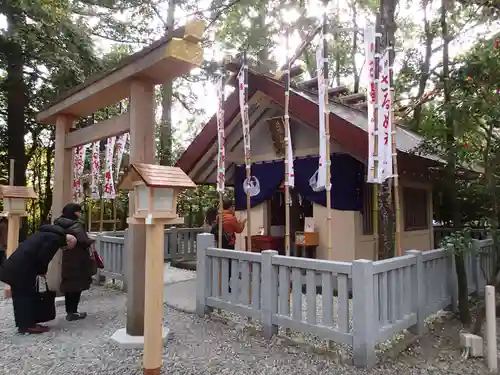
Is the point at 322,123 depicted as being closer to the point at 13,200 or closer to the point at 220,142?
the point at 220,142

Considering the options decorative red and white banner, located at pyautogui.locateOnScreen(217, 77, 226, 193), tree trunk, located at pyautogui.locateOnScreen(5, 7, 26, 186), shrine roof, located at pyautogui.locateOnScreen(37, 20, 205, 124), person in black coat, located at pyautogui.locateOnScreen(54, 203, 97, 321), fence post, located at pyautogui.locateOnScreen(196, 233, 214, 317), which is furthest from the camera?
tree trunk, located at pyautogui.locateOnScreen(5, 7, 26, 186)

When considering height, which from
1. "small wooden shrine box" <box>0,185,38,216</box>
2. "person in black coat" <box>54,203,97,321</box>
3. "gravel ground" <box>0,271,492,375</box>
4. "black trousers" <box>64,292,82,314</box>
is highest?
"small wooden shrine box" <box>0,185,38,216</box>

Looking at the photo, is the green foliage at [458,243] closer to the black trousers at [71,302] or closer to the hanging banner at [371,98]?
the hanging banner at [371,98]

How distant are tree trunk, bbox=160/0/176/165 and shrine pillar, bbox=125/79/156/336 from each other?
30.8ft

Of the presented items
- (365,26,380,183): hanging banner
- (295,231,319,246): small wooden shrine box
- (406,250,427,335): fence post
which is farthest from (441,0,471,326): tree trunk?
(295,231,319,246): small wooden shrine box

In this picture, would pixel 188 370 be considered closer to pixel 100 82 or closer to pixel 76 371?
pixel 76 371

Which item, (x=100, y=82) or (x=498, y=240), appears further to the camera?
(x=100, y=82)

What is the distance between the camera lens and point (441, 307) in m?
5.20

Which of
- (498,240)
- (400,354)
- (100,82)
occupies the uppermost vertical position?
(100,82)

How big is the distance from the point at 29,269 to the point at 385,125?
480cm

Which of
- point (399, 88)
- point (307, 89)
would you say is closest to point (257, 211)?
point (307, 89)

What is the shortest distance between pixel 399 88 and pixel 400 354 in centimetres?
376

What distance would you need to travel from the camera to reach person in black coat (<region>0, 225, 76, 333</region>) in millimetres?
4602

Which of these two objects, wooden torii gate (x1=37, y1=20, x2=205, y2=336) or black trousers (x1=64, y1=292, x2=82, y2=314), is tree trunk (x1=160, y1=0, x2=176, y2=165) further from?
black trousers (x1=64, y1=292, x2=82, y2=314)
